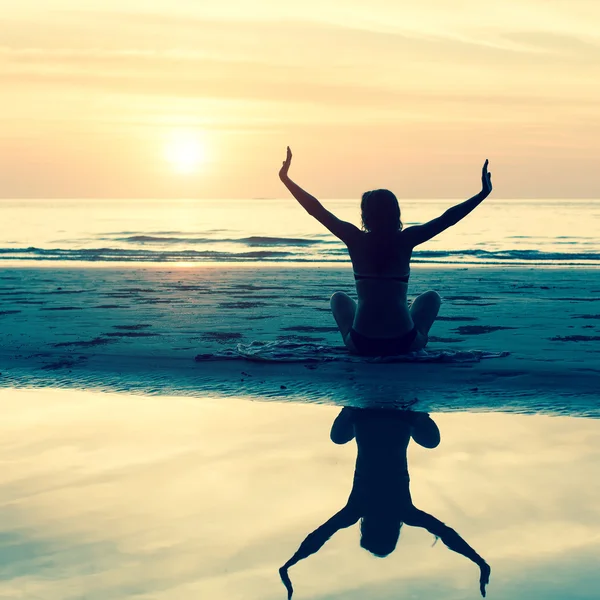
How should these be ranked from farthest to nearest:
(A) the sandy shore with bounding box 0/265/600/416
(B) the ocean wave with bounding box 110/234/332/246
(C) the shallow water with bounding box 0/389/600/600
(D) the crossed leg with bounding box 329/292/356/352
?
(B) the ocean wave with bounding box 110/234/332/246, (D) the crossed leg with bounding box 329/292/356/352, (A) the sandy shore with bounding box 0/265/600/416, (C) the shallow water with bounding box 0/389/600/600

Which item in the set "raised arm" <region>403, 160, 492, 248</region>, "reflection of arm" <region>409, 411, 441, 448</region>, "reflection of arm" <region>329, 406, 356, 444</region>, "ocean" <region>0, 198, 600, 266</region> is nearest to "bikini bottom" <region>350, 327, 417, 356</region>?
"raised arm" <region>403, 160, 492, 248</region>

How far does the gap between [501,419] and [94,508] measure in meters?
2.94

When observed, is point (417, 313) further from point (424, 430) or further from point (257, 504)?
point (257, 504)

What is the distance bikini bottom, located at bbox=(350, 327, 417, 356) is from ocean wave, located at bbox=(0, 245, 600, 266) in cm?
1782

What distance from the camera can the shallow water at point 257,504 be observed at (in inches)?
134

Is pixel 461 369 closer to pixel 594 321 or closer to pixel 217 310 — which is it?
pixel 594 321

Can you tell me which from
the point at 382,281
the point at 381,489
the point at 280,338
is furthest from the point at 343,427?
the point at 280,338

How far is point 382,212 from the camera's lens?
25.8 ft

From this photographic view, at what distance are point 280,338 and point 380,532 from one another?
5969 mm

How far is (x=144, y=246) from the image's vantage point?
35531 mm

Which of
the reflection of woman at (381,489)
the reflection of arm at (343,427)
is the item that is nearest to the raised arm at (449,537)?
the reflection of woman at (381,489)

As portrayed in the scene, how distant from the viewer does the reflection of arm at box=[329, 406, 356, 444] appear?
559 centimetres

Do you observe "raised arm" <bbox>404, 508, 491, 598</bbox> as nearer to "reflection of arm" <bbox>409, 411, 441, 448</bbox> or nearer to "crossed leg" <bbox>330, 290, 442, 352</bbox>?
"reflection of arm" <bbox>409, 411, 441, 448</bbox>

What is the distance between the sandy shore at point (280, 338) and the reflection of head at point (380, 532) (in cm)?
237
